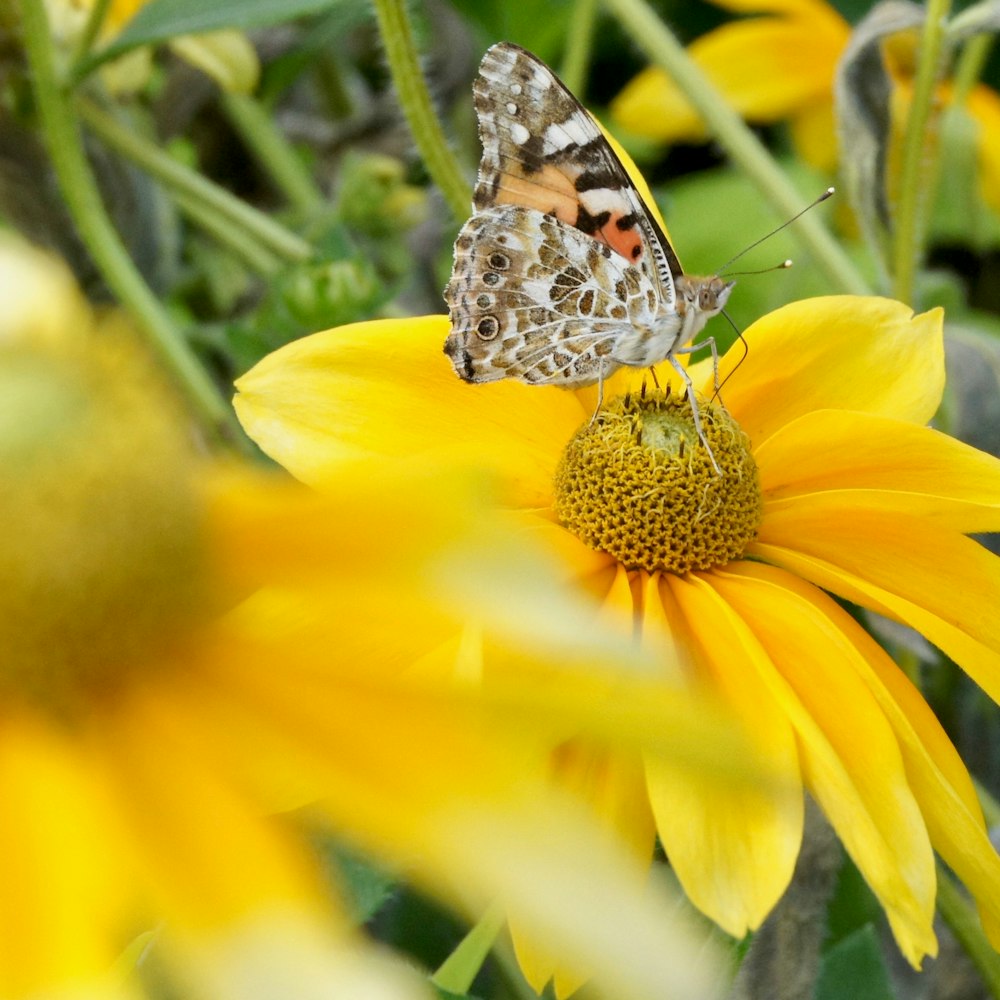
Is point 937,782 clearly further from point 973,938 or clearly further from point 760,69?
point 760,69

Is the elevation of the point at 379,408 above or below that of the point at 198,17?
below

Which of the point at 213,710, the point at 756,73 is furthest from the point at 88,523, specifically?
the point at 756,73

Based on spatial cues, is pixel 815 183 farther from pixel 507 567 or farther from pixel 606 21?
pixel 507 567

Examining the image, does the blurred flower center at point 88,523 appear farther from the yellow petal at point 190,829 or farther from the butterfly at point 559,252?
the butterfly at point 559,252

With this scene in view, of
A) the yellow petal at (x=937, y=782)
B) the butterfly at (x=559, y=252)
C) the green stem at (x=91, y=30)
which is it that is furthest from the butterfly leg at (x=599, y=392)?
the green stem at (x=91, y=30)

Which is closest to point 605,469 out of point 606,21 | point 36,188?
point 36,188
